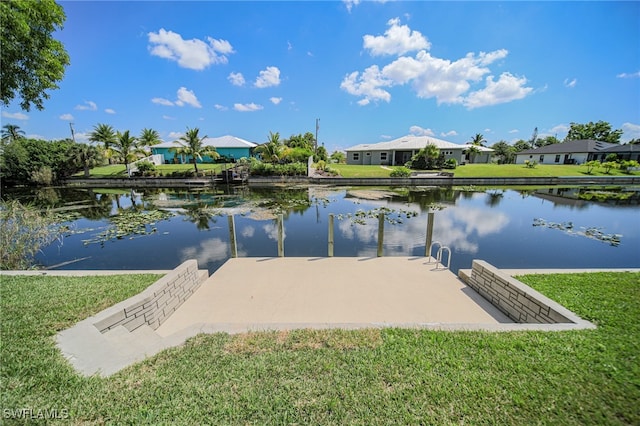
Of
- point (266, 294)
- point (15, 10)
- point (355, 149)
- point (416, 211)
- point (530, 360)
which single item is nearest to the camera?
point (530, 360)

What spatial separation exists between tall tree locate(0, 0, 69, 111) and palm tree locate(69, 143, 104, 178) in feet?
91.3

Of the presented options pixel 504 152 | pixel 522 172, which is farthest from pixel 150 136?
pixel 504 152

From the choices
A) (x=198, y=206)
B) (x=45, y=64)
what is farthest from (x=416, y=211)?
(x=45, y=64)

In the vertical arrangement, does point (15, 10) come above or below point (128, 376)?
above

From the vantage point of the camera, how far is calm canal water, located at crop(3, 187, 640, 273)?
750 cm

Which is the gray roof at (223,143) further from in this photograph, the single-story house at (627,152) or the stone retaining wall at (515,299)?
the single-story house at (627,152)

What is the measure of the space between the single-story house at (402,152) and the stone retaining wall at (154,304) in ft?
114

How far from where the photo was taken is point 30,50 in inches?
239

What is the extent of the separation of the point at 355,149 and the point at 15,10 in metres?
36.1

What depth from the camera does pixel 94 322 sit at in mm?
3076

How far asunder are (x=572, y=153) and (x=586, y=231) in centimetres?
4110

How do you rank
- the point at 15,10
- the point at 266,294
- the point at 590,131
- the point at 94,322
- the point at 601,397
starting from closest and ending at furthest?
the point at 601,397 < the point at 94,322 < the point at 266,294 < the point at 15,10 < the point at 590,131

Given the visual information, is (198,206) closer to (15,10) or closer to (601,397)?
(15,10)

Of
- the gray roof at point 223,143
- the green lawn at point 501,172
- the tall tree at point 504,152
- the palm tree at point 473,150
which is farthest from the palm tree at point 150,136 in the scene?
the tall tree at point 504,152
